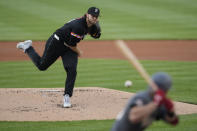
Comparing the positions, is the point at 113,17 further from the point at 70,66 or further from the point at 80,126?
the point at 80,126

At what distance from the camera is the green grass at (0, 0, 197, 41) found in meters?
22.2

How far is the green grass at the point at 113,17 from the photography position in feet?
72.8

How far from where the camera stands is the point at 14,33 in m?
22.2

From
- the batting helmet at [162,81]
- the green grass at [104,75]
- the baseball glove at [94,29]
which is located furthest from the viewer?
the green grass at [104,75]

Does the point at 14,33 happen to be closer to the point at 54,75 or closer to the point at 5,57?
the point at 5,57

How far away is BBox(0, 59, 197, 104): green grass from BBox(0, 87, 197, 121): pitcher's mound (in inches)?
37.8

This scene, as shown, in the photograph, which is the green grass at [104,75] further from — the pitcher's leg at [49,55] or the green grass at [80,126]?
the pitcher's leg at [49,55]

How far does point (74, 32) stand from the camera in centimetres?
941

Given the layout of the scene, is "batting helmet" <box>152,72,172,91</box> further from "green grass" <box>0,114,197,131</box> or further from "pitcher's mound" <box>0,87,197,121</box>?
"pitcher's mound" <box>0,87,197,121</box>

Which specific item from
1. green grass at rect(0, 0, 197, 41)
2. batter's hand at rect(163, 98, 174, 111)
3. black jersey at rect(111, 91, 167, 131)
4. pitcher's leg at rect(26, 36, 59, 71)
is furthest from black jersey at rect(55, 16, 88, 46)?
green grass at rect(0, 0, 197, 41)

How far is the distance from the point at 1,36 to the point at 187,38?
8.94m

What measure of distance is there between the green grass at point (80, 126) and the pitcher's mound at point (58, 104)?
0.32m

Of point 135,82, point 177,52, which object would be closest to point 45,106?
point 135,82

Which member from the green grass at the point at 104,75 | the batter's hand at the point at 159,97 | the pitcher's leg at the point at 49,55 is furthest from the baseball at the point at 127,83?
the batter's hand at the point at 159,97
